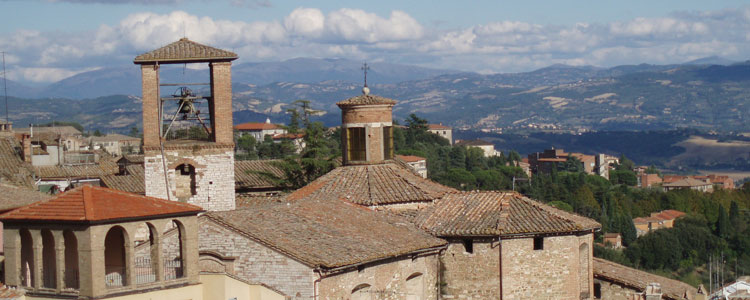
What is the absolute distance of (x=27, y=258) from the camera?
20188 mm

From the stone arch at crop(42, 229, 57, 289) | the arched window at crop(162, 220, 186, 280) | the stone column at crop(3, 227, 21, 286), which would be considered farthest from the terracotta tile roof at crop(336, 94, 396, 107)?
the stone column at crop(3, 227, 21, 286)

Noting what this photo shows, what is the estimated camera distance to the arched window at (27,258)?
19.9 metres

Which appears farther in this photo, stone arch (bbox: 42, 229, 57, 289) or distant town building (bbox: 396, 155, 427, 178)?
distant town building (bbox: 396, 155, 427, 178)

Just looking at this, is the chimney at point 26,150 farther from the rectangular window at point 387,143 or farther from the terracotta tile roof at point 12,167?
the rectangular window at point 387,143

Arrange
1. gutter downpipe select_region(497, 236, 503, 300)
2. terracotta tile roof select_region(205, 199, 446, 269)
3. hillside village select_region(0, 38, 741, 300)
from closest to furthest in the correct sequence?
hillside village select_region(0, 38, 741, 300)
terracotta tile roof select_region(205, 199, 446, 269)
gutter downpipe select_region(497, 236, 503, 300)

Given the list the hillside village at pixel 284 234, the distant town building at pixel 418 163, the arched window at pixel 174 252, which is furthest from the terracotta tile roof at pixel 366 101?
the distant town building at pixel 418 163

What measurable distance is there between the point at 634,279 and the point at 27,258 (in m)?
15.7

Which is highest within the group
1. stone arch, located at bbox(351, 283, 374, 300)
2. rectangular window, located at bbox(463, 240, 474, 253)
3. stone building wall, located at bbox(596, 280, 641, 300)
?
→ rectangular window, located at bbox(463, 240, 474, 253)

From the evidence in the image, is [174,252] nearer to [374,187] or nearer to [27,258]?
[27,258]

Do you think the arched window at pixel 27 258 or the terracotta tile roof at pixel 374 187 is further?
the terracotta tile roof at pixel 374 187

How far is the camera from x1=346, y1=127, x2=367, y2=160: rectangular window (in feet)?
101

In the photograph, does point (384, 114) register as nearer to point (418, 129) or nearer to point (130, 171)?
point (130, 171)

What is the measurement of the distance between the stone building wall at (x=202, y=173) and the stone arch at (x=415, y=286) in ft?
18.5

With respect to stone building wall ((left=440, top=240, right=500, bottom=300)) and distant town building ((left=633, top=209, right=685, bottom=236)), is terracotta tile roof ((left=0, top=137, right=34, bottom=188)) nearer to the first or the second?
stone building wall ((left=440, top=240, right=500, bottom=300))
